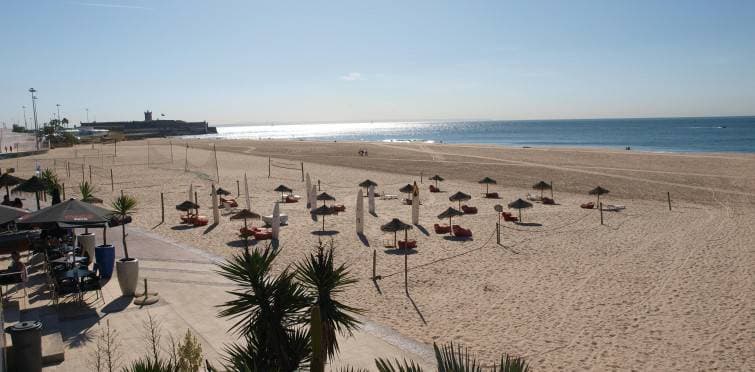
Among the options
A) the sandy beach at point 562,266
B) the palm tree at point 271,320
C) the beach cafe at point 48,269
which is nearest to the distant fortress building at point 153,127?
the sandy beach at point 562,266

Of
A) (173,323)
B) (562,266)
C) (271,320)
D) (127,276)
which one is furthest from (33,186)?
(562,266)

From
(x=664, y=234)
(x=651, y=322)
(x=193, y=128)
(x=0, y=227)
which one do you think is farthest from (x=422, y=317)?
(x=193, y=128)

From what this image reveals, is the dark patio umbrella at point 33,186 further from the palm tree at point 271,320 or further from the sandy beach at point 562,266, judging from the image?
the palm tree at point 271,320

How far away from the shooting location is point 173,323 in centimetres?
966

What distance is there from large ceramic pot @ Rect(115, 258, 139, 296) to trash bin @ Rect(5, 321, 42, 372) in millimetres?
3743

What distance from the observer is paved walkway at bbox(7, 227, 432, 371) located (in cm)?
852

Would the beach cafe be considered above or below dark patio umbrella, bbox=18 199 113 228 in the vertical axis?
below

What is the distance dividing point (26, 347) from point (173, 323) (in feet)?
8.68

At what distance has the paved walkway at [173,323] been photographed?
27.9 ft

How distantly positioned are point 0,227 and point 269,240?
7486 millimetres

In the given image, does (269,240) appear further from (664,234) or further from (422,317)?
(664,234)

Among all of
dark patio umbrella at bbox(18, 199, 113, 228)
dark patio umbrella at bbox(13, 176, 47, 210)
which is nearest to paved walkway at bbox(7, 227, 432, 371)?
dark patio umbrella at bbox(18, 199, 113, 228)

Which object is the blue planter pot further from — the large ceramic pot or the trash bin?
the trash bin

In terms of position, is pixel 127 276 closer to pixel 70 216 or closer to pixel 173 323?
pixel 70 216
